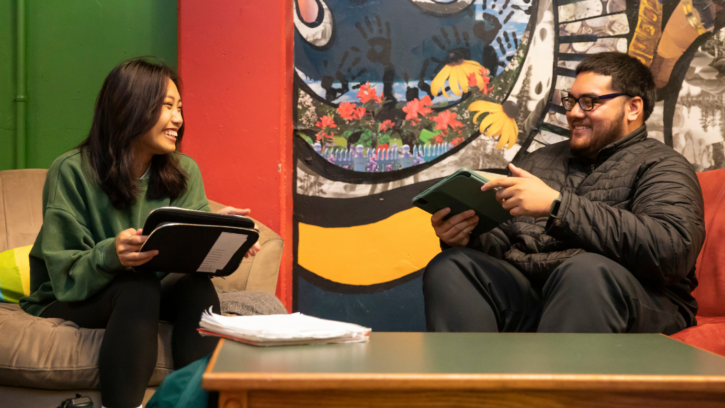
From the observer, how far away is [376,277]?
7.95ft

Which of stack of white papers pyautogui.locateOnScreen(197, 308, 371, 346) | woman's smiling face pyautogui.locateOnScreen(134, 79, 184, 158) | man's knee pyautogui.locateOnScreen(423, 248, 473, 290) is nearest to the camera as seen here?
stack of white papers pyautogui.locateOnScreen(197, 308, 371, 346)

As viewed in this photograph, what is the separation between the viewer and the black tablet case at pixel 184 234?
1.31 meters

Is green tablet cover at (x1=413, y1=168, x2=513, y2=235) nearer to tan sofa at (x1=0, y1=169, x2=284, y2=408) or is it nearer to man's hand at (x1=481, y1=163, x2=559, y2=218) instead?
man's hand at (x1=481, y1=163, x2=559, y2=218)

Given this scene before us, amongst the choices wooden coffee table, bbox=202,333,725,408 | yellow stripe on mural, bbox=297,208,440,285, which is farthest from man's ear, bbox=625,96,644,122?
wooden coffee table, bbox=202,333,725,408

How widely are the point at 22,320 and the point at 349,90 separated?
1.54 meters

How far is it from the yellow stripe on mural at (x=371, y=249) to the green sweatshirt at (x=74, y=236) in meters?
0.90

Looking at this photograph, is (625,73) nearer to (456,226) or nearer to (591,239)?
(591,239)

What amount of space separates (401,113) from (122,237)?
141 cm

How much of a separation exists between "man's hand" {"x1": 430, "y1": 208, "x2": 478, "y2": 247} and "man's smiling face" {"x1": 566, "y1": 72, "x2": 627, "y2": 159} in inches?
19.8

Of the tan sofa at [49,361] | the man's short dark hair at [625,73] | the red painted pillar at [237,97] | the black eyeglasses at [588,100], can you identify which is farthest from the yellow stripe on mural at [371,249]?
the tan sofa at [49,361]

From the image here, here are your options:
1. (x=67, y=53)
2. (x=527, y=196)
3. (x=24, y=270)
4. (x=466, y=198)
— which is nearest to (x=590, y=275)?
(x=527, y=196)

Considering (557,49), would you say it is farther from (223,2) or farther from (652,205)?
(223,2)

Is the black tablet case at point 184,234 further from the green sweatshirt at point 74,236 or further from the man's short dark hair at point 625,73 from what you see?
the man's short dark hair at point 625,73

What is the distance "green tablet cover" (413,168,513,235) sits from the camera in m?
1.44
